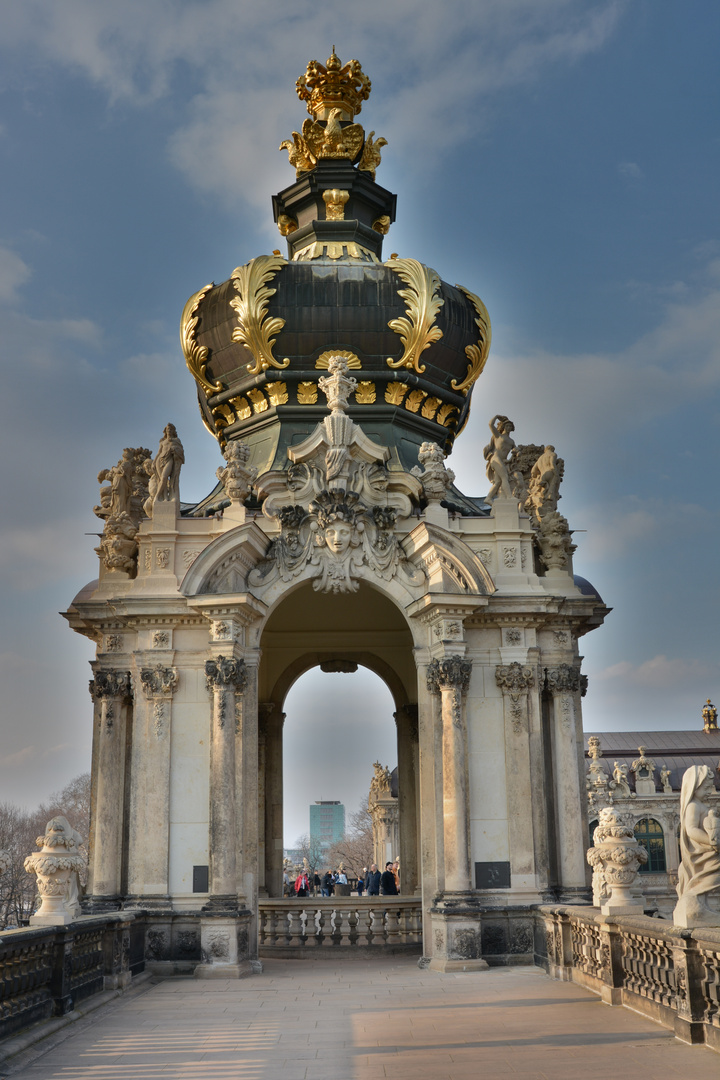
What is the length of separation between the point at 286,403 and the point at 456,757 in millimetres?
9014

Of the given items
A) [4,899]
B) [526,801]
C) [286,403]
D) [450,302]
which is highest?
[450,302]

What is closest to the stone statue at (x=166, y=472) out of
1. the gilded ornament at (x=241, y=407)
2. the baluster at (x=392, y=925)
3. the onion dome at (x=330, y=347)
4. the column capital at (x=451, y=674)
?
the onion dome at (x=330, y=347)

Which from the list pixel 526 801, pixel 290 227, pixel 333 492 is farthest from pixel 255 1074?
pixel 290 227

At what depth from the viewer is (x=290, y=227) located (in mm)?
29859

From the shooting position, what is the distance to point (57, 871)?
1462 cm

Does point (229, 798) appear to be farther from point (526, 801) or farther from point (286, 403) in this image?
point (286, 403)

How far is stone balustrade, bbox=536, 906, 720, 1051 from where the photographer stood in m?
11.3

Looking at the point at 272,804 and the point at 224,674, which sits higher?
the point at 224,674

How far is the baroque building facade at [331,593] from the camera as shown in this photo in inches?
783

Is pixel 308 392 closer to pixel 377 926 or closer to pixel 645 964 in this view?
pixel 377 926

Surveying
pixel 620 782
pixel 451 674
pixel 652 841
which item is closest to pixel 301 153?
pixel 451 674

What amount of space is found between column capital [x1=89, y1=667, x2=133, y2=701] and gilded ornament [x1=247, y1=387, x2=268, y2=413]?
23.0 ft

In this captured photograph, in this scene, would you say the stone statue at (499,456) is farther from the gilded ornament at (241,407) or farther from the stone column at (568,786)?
the gilded ornament at (241,407)

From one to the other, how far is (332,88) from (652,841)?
54003 millimetres
